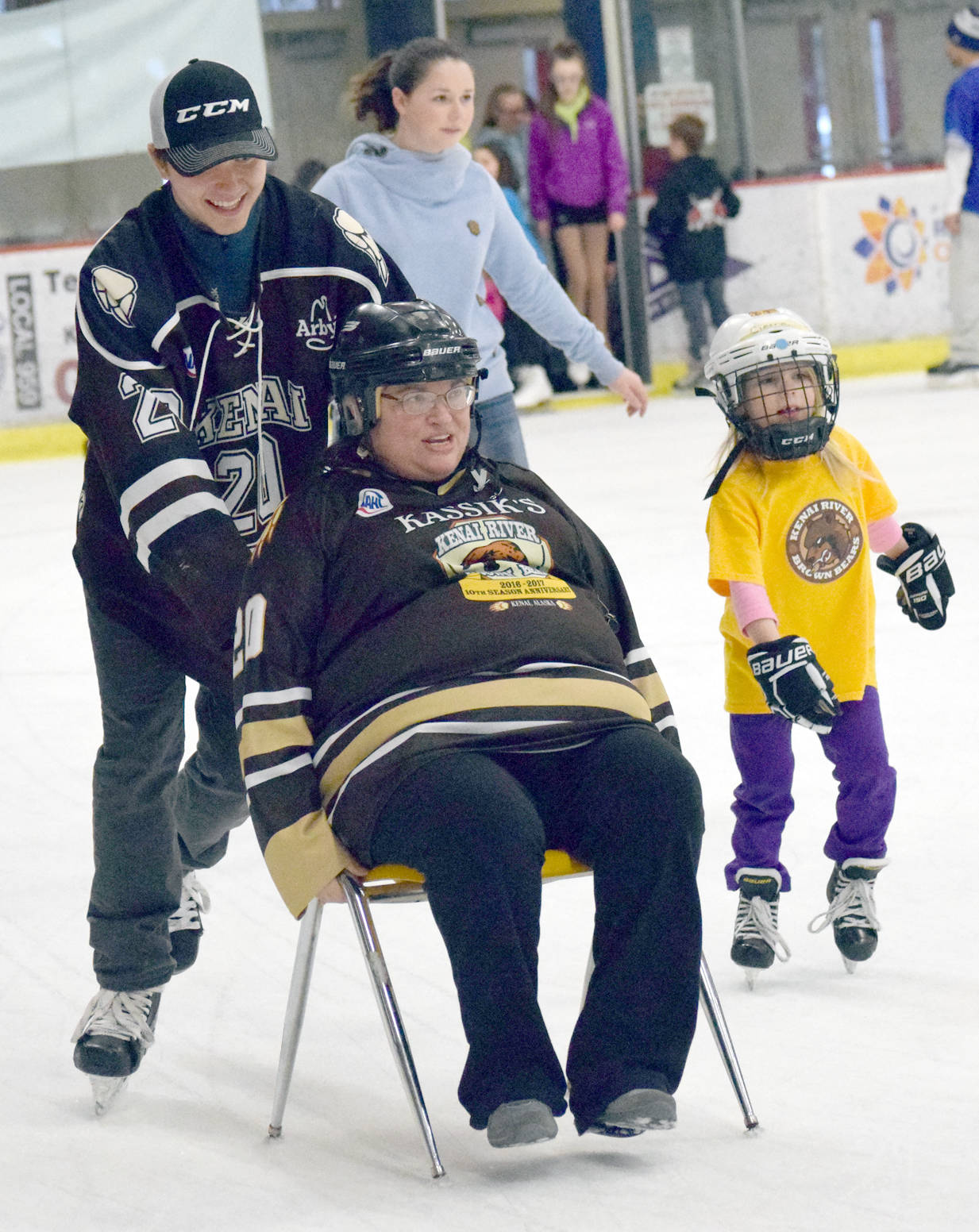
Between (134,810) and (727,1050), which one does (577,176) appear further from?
(727,1050)

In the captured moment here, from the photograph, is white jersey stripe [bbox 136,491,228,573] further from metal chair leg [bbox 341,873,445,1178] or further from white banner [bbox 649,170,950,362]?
white banner [bbox 649,170,950,362]

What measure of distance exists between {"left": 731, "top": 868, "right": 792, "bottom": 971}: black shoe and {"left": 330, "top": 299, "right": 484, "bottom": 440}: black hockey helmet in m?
0.83

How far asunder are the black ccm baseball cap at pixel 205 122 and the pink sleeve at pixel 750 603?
2.71ft

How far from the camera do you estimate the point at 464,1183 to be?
196 cm

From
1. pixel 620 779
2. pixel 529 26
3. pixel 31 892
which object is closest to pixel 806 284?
pixel 529 26

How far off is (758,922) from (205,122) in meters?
1.25

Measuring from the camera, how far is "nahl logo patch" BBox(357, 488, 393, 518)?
7.09ft

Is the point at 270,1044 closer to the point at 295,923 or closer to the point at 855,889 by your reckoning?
the point at 295,923

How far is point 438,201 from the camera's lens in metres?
3.67

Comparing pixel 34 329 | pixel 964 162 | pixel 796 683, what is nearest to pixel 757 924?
pixel 796 683

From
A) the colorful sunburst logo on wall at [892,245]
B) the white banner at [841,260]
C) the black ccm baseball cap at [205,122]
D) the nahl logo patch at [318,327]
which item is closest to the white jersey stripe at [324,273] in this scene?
the nahl logo patch at [318,327]

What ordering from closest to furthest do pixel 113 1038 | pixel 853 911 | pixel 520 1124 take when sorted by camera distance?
pixel 520 1124, pixel 113 1038, pixel 853 911

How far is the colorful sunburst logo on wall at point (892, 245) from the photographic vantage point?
10.6m

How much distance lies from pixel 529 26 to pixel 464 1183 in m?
10.4
